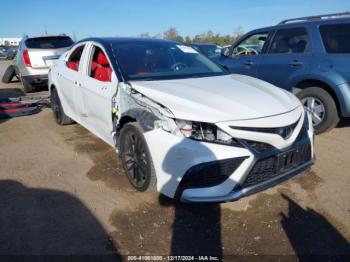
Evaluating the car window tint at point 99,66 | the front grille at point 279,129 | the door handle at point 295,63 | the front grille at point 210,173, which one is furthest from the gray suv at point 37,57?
the front grille at point 279,129

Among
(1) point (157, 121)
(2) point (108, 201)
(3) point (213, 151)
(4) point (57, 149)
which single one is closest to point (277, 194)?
(3) point (213, 151)

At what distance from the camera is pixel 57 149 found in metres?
5.02

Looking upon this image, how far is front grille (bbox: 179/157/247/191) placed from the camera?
272 centimetres

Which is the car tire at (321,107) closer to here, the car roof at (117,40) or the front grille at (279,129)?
the front grille at (279,129)

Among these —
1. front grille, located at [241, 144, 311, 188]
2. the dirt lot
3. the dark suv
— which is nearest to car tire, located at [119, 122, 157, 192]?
the dirt lot

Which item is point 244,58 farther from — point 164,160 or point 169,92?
point 164,160

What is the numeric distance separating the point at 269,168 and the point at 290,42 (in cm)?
373

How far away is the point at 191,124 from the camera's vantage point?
2.86 m

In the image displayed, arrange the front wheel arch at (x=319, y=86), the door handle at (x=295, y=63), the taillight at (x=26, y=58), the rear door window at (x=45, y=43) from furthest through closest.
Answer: the rear door window at (x=45, y=43), the taillight at (x=26, y=58), the door handle at (x=295, y=63), the front wheel arch at (x=319, y=86)

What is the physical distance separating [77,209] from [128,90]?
4.35ft

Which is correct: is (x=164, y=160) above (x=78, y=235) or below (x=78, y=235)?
above

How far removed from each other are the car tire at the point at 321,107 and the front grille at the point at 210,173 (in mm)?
3133

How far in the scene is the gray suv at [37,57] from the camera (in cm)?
939

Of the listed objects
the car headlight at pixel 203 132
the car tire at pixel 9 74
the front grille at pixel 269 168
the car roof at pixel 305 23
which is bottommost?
the car tire at pixel 9 74
